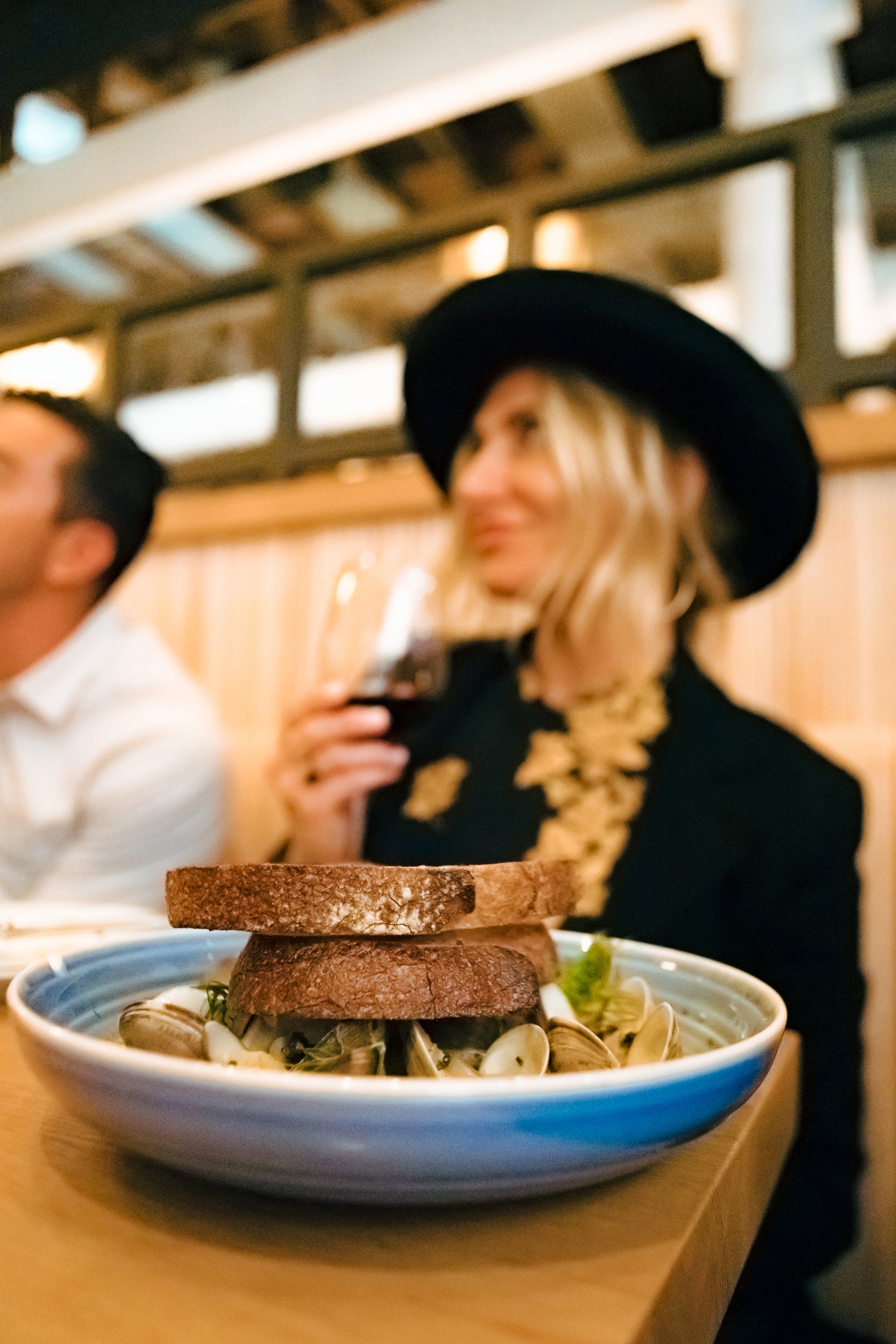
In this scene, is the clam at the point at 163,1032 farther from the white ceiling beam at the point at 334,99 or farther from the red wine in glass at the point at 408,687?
the white ceiling beam at the point at 334,99

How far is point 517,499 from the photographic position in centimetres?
139

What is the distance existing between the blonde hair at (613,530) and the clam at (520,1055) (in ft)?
3.31

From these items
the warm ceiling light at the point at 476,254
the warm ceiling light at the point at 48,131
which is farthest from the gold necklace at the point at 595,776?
the warm ceiling light at the point at 48,131

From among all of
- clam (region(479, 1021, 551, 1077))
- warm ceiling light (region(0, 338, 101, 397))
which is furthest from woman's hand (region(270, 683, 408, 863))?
warm ceiling light (region(0, 338, 101, 397))

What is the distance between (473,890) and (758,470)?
110 centimetres

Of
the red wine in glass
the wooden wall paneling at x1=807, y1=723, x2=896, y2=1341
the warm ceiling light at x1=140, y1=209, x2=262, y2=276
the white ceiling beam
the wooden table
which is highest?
the warm ceiling light at x1=140, y1=209, x2=262, y2=276

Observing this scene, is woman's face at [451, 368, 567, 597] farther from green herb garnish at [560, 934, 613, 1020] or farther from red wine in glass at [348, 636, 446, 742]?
green herb garnish at [560, 934, 613, 1020]

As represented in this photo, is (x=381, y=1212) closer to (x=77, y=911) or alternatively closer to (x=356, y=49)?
(x=77, y=911)

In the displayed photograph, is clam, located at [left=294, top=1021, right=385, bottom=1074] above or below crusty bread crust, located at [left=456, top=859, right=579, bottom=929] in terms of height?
below

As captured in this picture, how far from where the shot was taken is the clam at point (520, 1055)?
0.38 meters

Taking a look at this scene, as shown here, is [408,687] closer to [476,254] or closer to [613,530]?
[613,530]

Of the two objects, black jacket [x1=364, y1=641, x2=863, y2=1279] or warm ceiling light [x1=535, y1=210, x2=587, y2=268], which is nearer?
black jacket [x1=364, y1=641, x2=863, y2=1279]

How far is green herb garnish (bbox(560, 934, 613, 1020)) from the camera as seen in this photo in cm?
50

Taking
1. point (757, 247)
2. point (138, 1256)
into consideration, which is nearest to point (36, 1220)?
point (138, 1256)
